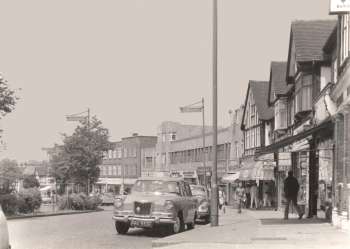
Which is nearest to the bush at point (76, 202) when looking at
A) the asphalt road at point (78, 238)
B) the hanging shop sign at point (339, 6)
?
the asphalt road at point (78, 238)

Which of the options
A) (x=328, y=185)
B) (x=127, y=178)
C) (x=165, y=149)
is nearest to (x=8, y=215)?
(x=328, y=185)

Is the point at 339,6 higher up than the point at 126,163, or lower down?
higher up

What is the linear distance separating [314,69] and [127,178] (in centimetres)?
8208

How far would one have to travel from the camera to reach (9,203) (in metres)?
32.5

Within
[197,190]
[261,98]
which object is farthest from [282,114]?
[197,190]

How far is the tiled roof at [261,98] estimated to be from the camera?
53.7 meters

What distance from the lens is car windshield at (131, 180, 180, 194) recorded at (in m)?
20.9

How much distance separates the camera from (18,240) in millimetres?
17469

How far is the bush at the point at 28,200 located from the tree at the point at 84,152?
18.7 m

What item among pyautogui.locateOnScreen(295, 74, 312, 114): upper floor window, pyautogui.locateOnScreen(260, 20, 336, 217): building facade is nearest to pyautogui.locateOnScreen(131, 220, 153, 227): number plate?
pyautogui.locateOnScreen(260, 20, 336, 217): building facade

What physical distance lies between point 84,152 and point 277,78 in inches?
682

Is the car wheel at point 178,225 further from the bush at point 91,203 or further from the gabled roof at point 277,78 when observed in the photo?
the gabled roof at point 277,78

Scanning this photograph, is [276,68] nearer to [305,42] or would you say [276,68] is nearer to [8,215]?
[305,42]

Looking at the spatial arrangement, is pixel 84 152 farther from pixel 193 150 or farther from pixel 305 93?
pixel 193 150
